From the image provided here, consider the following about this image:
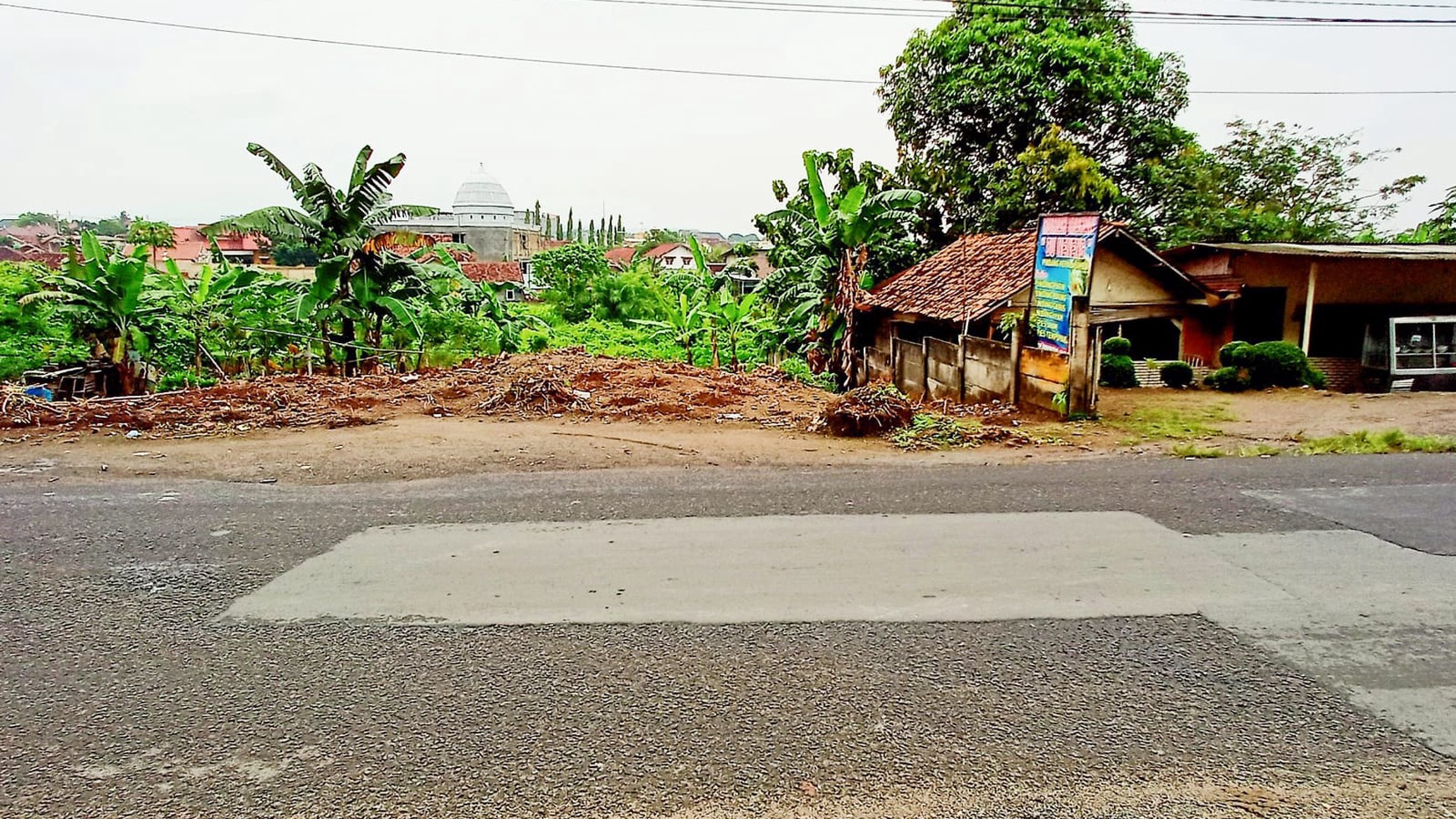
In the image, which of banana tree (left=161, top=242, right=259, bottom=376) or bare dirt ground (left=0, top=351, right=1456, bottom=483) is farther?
banana tree (left=161, top=242, right=259, bottom=376)

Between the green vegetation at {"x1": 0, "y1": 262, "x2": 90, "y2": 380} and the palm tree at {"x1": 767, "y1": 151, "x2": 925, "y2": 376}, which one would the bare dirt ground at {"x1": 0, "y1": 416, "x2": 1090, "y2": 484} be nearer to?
the palm tree at {"x1": 767, "y1": 151, "x2": 925, "y2": 376}

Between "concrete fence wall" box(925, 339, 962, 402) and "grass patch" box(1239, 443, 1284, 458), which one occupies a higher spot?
"concrete fence wall" box(925, 339, 962, 402)

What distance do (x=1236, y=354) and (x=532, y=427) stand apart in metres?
14.1

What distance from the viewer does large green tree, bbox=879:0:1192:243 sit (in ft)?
72.5

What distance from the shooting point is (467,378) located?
13.9m

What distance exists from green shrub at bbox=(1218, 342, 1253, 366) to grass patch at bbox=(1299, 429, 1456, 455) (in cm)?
740

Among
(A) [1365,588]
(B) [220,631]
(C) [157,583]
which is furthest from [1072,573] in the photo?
(C) [157,583]

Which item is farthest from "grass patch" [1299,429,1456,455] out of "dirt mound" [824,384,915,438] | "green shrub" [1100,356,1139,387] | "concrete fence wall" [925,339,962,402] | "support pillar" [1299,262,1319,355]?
"support pillar" [1299,262,1319,355]

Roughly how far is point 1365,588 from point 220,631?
5713mm

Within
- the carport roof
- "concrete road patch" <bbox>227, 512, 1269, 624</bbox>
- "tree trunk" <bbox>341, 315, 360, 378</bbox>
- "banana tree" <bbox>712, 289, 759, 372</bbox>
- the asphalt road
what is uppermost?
the carport roof

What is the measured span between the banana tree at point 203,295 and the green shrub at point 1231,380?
59.8 ft

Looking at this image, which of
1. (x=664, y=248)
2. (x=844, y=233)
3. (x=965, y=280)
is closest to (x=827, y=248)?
(x=844, y=233)

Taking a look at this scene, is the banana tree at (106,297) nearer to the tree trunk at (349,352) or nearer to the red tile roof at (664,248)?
the tree trunk at (349,352)

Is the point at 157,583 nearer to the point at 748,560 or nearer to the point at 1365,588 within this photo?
the point at 748,560
